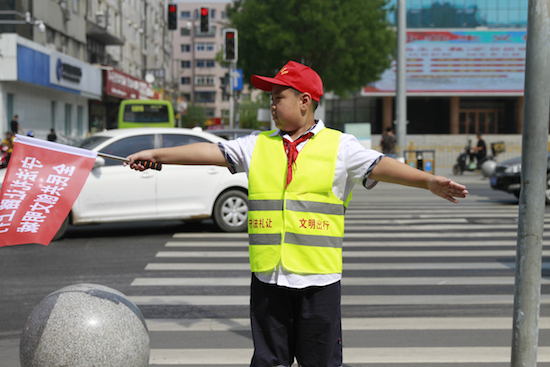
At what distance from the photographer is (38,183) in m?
3.14

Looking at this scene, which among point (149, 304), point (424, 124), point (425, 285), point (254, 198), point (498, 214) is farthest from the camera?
point (424, 124)

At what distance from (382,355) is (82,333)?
217cm

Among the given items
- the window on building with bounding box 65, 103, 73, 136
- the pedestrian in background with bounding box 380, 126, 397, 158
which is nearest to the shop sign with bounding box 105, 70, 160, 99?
the window on building with bounding box 65, 103, 73, 136

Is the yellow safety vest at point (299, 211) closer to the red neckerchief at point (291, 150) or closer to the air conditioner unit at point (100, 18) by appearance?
the red neckerchief at point (291, 150)

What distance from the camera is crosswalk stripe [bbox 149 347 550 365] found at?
4.48m

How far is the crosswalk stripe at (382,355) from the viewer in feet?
14.7

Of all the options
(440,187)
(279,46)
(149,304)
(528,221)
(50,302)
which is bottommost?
(149,304)

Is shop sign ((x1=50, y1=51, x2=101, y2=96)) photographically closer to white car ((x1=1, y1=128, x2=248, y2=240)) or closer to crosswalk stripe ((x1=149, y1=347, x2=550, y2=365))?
white car ((x1=1, y1=128, x2=248, y2=240))

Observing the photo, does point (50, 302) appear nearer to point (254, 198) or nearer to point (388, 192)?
point (254, 198)

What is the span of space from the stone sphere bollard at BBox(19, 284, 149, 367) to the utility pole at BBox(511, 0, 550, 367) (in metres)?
2.06

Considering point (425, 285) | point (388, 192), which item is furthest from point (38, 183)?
point (388, 192)

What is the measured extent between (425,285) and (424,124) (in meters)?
49.0

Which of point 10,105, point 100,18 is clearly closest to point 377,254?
point 10,105

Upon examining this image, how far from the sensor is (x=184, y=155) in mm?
3045
